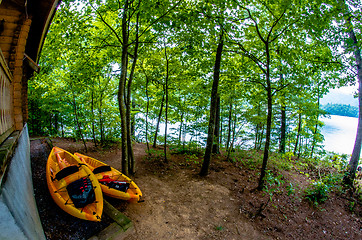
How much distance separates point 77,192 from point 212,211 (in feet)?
14.1

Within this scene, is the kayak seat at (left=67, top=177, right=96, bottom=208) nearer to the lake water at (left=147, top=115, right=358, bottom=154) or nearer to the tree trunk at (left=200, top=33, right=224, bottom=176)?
the tree trunk at (left=200, top=33, right=224, bottom=176)

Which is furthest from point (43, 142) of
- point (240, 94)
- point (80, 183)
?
point (240, 94)

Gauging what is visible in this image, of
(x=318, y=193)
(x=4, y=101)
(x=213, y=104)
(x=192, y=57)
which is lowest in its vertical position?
(x=318, y=193)

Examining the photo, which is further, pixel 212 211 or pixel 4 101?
pixel 212 211

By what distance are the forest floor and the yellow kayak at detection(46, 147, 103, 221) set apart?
0.26m

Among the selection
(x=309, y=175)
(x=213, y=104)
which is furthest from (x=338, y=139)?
(x=213, y=104)

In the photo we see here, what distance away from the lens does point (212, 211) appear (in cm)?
572

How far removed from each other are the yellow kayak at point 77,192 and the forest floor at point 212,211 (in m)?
0.26

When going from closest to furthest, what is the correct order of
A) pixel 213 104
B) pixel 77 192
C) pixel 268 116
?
pixel 77 192 → pixel 268 116 → pixel 213 104

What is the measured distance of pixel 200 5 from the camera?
16.5 ft

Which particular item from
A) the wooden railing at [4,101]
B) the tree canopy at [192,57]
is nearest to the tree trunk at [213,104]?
the tree canopy at [192,57]

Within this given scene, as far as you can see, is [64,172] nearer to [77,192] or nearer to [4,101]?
[77,192]

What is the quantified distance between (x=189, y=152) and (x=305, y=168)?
751 centimetres

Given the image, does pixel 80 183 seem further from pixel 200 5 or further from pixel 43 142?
pixel 43 142
